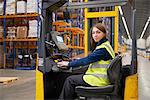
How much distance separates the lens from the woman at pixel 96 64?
2633 mm

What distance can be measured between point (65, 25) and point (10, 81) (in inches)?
149

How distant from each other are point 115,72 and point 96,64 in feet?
0.82

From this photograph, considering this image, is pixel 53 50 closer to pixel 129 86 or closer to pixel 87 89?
pixel 87 89

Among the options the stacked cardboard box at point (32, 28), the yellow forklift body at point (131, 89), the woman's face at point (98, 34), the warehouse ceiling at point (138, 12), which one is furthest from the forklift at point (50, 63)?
the stacked cardboard box at point (32, 28)

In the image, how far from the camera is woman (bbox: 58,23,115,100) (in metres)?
2.63

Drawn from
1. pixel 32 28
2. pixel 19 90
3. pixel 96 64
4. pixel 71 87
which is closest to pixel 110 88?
pixel 96 64

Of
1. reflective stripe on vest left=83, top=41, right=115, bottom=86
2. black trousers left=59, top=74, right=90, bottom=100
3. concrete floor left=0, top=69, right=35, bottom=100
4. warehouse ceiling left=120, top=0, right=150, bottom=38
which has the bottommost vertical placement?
concrete floor left=0, top=69, right=35, bottom=100

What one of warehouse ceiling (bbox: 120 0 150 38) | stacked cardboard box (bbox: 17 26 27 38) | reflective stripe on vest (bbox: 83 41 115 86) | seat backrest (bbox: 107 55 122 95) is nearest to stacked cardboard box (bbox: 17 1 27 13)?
stacked cardboard box (bbox: 17 26 27 38)

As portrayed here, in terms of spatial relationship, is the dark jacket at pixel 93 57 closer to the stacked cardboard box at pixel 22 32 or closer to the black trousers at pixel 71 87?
the black trousers at pixel 71 87

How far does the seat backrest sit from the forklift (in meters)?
0.12

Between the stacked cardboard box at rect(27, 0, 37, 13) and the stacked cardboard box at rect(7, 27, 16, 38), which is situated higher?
the stacked cardboard box at rect(27, 0, 37, 13)

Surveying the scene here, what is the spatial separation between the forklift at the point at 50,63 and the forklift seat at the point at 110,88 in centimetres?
14

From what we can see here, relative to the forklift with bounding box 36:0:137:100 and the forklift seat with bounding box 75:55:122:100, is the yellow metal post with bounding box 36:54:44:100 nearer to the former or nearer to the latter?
the forklift with bounding box 36:0:137:100

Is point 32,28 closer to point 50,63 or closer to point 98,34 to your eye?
point 50,63
